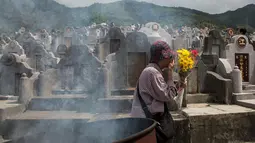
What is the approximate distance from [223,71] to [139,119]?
26.1ft

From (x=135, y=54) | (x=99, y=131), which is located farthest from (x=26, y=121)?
(x=135, y=54)

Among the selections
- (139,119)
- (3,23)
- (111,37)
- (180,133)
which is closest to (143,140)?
(139,119)

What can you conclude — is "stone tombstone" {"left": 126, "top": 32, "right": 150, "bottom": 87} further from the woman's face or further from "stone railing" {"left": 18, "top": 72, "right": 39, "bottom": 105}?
the woman's face

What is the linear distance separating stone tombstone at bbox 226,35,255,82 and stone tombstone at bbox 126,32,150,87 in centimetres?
544

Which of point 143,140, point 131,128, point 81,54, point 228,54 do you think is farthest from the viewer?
point 228,54

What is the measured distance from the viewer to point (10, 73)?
10281mm

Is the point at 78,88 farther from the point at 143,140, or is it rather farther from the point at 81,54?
the point at 143,140

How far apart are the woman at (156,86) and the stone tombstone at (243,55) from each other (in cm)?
1070

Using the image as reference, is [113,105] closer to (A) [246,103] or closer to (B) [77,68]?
(B) [77,68]

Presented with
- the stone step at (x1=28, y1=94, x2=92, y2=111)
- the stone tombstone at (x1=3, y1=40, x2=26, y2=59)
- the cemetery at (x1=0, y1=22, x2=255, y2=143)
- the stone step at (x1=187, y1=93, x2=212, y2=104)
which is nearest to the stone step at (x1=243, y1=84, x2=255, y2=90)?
the cemetery at (x1=0, y1=22, x2=255, y2=143)

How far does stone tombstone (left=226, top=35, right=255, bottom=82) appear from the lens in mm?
12750

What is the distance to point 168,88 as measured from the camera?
10.5ft

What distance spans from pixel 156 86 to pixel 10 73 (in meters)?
9.01

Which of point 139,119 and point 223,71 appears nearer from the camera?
point 139,119
